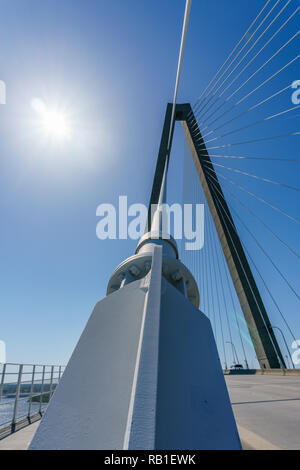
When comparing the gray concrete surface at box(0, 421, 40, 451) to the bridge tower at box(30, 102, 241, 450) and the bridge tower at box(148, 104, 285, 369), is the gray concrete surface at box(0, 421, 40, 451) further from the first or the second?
the bridge tower at box(148, 104, 285, 369)

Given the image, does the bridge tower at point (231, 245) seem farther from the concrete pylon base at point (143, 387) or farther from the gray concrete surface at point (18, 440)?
the concrete pylon base at point (143, 387)

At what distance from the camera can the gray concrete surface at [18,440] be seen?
3.07 meters

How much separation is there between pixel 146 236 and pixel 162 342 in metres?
2.26

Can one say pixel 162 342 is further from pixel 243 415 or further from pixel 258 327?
pixel 258 327

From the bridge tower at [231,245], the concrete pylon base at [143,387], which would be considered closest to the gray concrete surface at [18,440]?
the concrete pylon base at [143,387]

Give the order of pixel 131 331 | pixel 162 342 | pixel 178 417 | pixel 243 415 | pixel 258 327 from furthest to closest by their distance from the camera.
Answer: pixel 258 327, pixel 243 415, pixel 131 331, pixel 162 342, pixel 178 417

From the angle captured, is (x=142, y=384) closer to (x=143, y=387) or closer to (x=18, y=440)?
(x=143, y=387)

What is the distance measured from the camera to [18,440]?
3385 millimetres

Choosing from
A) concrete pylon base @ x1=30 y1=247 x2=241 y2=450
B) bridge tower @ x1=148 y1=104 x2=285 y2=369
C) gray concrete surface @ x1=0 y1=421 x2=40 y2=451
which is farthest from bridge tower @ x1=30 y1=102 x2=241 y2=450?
bridge tower @ x1=148 y1=104 x2=285 y2=369

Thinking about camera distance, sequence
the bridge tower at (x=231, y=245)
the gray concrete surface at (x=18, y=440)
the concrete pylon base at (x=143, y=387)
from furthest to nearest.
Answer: the bridge tower at (x=231, y=245) → the gray concrete surface at (x=18, y=440) → the concrete pylon base at (x=143, y=387)

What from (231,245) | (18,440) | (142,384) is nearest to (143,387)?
(142,384)

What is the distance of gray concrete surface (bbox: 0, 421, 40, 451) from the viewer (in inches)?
121

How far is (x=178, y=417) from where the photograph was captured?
1023 millimetres
